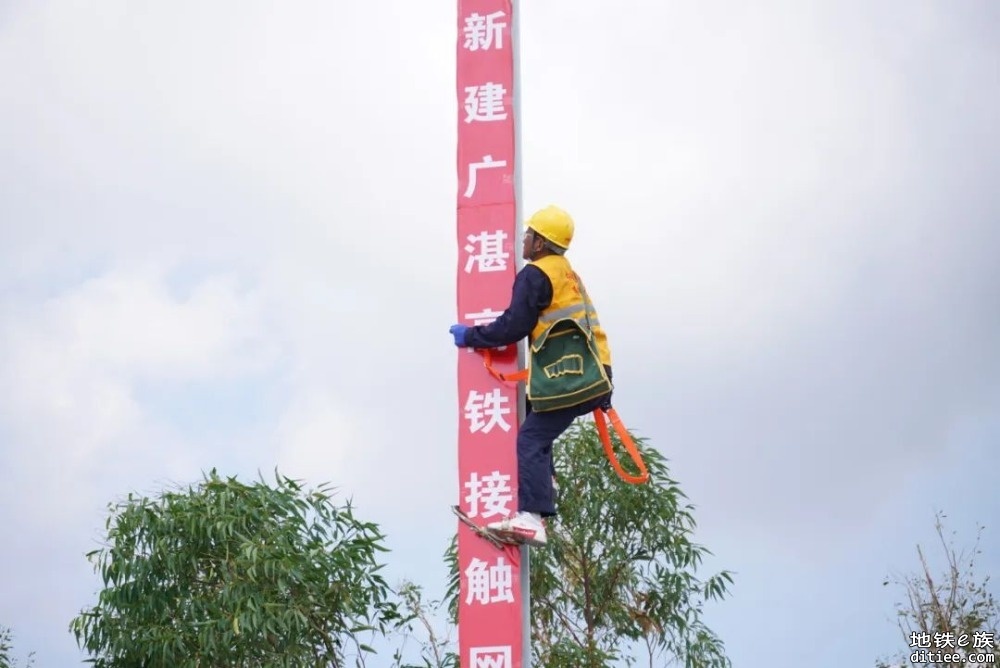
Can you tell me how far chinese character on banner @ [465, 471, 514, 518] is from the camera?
4.71 meters

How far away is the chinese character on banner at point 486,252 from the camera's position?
4.88 m

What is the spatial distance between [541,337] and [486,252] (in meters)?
0.44

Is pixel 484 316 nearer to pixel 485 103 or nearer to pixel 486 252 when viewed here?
pixel 486 252

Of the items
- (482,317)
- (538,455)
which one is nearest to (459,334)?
(482,317)

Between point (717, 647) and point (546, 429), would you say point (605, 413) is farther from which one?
point (717, 647)

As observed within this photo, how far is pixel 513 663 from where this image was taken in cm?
458

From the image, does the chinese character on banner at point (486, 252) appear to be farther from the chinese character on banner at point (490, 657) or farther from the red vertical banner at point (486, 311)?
the chinese character on banner at point (490, 657)

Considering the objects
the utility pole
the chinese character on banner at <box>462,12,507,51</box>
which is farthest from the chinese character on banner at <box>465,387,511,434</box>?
the chinese character on banner at <box>462,12,507,51</box>

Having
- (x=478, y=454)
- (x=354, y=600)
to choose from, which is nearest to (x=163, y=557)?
(x=354, y=600)

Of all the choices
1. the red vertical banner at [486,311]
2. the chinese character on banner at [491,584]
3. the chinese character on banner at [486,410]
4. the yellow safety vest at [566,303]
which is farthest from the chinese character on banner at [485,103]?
the chinese character on banner at [491,584]

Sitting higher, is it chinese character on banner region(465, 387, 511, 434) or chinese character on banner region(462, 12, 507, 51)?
chinese character on banner region(462, 12, 507, 51)

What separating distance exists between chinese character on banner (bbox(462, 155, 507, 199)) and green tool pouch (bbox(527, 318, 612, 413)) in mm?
666

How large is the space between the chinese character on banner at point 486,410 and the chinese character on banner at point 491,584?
46 cm

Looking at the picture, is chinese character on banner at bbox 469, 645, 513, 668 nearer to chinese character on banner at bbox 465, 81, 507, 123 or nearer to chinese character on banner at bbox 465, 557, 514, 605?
chinese character on banner at bbox 465, 557, 514, 605
